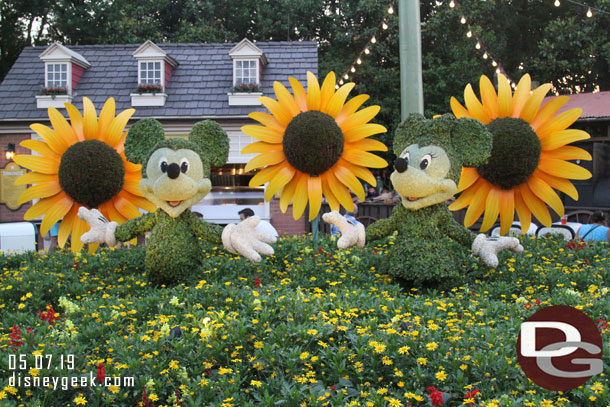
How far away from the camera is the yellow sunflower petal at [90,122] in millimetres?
5691

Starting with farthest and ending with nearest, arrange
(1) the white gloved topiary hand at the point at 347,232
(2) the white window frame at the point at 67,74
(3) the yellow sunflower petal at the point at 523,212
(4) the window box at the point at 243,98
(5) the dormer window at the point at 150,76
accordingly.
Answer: (2) the white window frame at the point at 67,74 → (5) the dormer window at the point at 150,76 → (4) the window box at the point at 243,98 → (3) the yellow sunflower petal at the point at 523,212 → (1) the white gloved topiary hand at the point at 347,232

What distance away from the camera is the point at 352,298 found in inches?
161

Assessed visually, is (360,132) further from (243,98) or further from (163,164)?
(243,98)

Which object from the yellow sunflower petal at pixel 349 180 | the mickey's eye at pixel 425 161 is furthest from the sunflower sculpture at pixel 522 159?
the yellow sunflower petal at pixel 349 180

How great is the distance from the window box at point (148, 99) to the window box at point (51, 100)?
147cm

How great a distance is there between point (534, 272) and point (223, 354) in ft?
10.4

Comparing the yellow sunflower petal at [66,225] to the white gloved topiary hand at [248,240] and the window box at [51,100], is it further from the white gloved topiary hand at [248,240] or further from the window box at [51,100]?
the window box at [51,100]

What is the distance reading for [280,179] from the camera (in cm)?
548

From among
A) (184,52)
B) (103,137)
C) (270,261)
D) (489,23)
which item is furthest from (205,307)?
(489,23)

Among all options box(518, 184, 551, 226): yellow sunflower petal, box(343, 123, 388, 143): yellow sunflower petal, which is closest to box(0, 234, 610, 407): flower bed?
box(518, 184, 551, 226): yellow sunflower petal

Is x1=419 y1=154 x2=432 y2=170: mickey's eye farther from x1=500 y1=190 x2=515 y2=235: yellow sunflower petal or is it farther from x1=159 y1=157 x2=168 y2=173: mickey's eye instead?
x1=159 y1=157 x2=168 y2=173: mickey's eye

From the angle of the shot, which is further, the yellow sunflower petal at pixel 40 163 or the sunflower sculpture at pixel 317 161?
the yellow sunflower petal at pixel 40 163

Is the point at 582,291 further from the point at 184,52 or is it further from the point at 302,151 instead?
the point at 184,52

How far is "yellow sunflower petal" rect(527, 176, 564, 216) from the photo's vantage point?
5.22m
